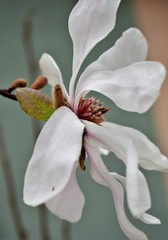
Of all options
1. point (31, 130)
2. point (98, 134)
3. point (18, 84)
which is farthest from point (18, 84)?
point (31, 130)

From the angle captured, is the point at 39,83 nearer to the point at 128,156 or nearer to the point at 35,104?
→ the point at 35,104

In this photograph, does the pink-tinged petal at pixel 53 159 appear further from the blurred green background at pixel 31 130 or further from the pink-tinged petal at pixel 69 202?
the blurred green background at pixel 31 130

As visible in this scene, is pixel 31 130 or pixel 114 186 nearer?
pixel 114 186

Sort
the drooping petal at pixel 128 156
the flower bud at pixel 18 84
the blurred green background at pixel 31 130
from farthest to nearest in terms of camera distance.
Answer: the blurred green background at pixel 31 130, the flower bud at pixel 18 84, the drooping petal at pixel 128 156

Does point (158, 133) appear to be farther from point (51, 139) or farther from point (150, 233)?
point (51, 139)

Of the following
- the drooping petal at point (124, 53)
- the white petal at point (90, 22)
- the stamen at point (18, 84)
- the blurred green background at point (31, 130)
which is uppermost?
the white petal at point (90, 22)

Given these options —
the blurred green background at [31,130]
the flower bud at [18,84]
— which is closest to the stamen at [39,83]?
the flower bud at [18,84]
